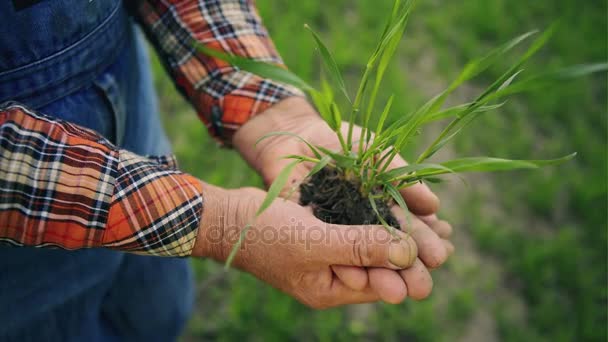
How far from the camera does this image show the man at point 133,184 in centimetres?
70

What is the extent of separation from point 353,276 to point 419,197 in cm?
20

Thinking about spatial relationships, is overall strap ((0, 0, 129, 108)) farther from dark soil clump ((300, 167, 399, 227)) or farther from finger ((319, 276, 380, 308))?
finger ((319, 276, 380, 308))

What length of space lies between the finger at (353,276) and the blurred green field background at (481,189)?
0.76m

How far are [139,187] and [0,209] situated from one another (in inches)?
7.0

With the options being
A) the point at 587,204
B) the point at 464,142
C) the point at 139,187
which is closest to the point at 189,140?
the point at 464,142

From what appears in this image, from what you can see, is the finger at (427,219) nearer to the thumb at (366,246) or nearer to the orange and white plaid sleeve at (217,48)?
the thumb at (366,246)

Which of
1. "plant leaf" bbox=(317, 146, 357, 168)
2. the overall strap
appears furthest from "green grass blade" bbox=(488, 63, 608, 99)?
the overall strap

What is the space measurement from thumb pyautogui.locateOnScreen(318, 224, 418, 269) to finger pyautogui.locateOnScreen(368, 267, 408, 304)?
37 mm

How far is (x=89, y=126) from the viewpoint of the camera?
0.89 meters

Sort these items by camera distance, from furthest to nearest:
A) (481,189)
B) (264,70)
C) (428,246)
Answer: (481,189) → (428,246) → (264,70)

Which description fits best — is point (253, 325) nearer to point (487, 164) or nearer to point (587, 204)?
point (487, 164)

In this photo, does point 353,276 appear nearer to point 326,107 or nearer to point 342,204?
point 342,204

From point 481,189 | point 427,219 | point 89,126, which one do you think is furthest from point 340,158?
point 481,189

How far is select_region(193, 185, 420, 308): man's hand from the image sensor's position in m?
0.81
